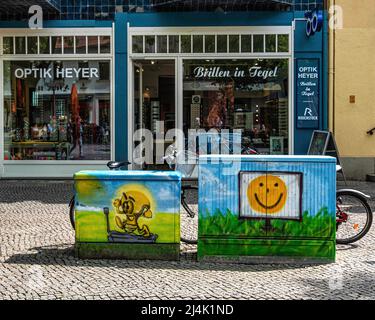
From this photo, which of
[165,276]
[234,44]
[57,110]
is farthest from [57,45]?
[165,276]

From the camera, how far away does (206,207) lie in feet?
22.4

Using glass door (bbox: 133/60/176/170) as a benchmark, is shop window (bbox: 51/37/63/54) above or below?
above

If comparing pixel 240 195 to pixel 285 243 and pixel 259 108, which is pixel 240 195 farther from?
pixel 259 108

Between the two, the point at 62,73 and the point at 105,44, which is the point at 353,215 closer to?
the point at 105,44

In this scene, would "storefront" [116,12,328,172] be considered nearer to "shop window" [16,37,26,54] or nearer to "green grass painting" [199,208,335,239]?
"shop window" [16,37,26,54]

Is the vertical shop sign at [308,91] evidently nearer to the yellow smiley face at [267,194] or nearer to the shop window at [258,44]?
the shop window at [258,44]

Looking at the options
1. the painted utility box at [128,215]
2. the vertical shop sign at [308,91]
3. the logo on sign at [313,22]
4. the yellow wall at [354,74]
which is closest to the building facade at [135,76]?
the vertical shop sign at [308,91]

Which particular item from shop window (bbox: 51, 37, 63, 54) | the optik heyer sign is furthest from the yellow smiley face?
shop window (bbox: 51, 37, 63, 54)

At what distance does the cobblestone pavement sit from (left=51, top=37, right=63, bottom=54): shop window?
686 cm

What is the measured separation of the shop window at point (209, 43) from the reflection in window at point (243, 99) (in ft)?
0.91

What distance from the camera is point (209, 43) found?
14.1m

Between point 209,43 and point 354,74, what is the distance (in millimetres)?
3481

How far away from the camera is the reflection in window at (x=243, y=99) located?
14.1 m

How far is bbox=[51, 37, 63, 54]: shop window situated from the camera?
46.7ft
